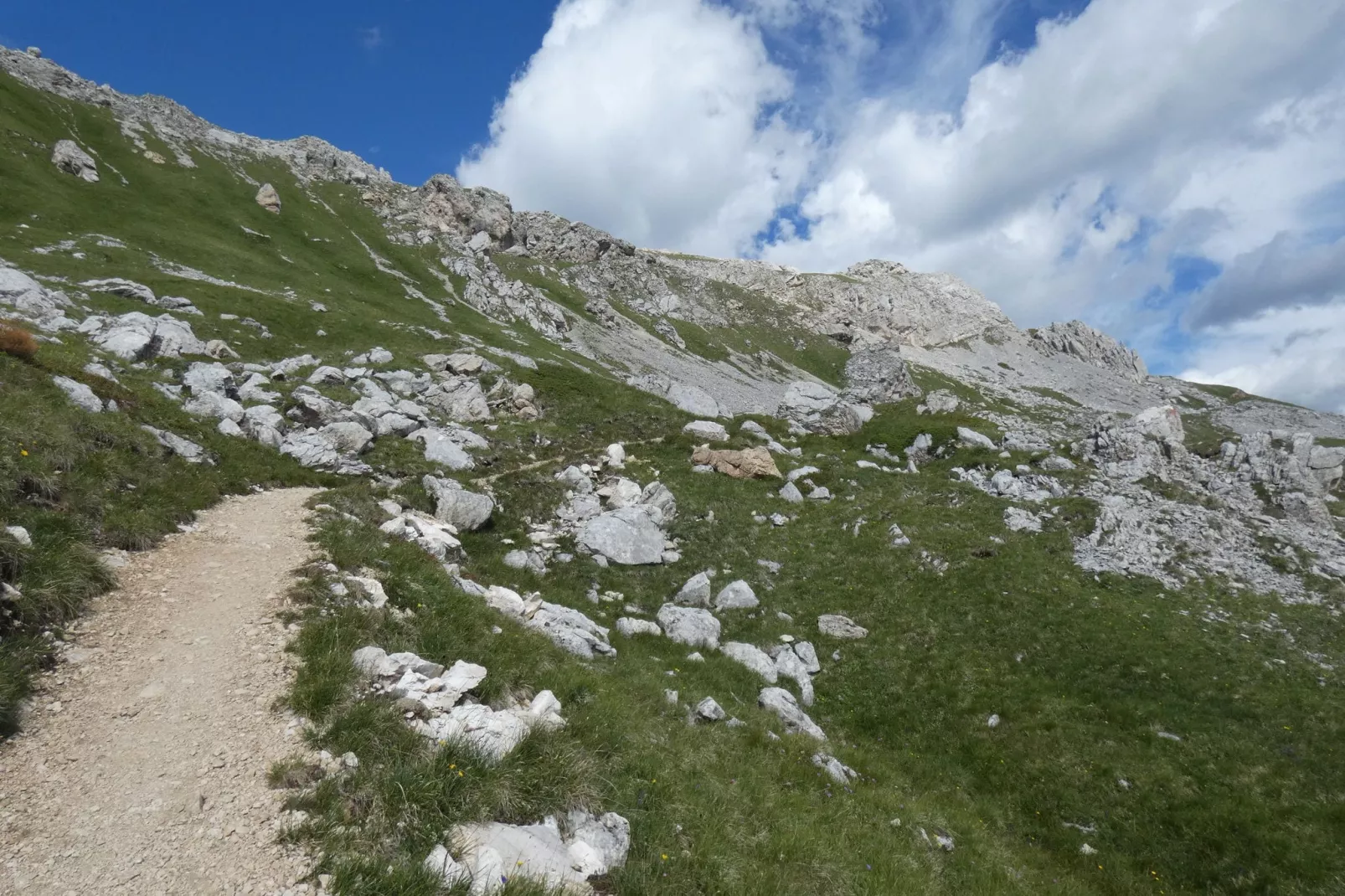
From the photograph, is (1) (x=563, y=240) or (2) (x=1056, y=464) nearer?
(2) (x=1056, y=464)

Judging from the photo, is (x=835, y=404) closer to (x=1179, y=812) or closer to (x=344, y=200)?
(x=1179, y=812)

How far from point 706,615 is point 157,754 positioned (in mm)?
15921

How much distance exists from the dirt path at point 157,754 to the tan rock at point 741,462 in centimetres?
2723

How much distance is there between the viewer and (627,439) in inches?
1690

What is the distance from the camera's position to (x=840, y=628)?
23016mm

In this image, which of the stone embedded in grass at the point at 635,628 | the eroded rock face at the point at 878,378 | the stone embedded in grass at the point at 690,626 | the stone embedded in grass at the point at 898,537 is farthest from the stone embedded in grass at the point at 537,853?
the eroded rock face at the point at 878,378

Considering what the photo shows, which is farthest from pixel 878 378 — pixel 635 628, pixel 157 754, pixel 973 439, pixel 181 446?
pixel 157 754

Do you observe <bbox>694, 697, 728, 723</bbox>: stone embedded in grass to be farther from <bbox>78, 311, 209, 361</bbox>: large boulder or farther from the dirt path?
<bbox>78, 311, 209, 361</bbox>: large boulder

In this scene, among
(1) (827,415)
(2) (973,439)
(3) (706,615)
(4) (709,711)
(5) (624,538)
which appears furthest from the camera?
(1) (827,415)

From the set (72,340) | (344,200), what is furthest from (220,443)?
(344,200)

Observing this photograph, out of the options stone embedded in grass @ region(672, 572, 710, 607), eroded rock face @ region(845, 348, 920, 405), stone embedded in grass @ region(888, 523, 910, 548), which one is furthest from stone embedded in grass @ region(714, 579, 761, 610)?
eroded rock face @ region(845, 348, 920, 405)

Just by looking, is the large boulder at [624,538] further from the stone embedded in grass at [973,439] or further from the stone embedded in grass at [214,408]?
the stone embedded in grass at [973,439]

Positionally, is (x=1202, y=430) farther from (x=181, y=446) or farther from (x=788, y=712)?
(x=181, y=446)

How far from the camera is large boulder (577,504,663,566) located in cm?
2638
